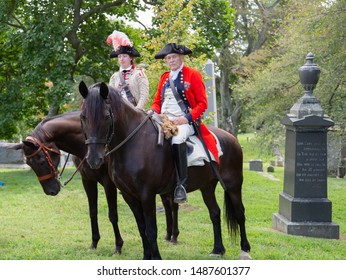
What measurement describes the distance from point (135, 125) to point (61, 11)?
46.1ft

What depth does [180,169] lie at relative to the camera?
6.46 meters

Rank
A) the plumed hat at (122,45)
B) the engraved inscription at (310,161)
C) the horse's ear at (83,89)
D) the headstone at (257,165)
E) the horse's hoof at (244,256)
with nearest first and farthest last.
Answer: the horse's ear at (83,89), the horse's hoof at (244,256), the plumed hat at (122,45), the engraved inscription at (310,161), the headstone at (257,165)

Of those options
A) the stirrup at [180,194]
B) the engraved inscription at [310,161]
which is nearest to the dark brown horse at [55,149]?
the stirrup at [180,194]

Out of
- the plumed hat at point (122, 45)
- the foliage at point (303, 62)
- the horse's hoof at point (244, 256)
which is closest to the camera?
the horse's hoof at point (244, 256)

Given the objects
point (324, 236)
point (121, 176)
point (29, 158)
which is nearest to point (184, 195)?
point (121, 176)

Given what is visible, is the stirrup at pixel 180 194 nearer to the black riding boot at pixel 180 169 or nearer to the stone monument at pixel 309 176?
the black riding boot at pixel 180 169

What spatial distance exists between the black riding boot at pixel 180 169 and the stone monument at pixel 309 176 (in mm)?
4082

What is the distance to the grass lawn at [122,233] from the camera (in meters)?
7.70

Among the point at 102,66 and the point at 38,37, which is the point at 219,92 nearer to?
the point at 102,66

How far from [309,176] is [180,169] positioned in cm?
438

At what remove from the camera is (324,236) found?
993 cm

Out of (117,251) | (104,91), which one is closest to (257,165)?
(117,251)

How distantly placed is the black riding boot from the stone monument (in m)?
4.08

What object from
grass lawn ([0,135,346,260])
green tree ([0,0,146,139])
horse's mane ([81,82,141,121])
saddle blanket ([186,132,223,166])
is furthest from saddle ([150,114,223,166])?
green tree ([0,0,146,139])
